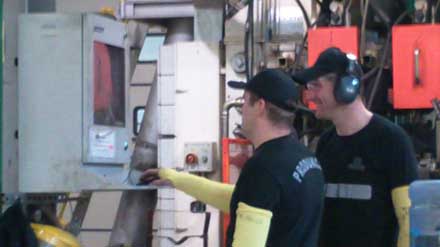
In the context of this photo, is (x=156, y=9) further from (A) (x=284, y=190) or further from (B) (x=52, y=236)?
(A) (x=284, y=190)

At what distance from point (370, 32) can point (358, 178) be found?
5.86 feet

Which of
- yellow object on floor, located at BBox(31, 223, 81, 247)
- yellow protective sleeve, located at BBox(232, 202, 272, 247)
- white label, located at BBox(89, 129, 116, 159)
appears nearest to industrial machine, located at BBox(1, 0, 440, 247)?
white label, located at BBox(89, 129, 116, 159)

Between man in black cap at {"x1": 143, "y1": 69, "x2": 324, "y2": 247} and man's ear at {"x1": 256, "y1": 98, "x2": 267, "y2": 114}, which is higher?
man's ear at {"x1": 256, "y1": 98, "x2": 267, "y2": 114}

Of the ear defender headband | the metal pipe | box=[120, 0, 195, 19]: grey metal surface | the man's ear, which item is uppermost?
box=[120, 0, 195, 19]: grey metal surface

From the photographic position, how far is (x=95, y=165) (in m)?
3.77

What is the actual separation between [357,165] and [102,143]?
1073 millimetres

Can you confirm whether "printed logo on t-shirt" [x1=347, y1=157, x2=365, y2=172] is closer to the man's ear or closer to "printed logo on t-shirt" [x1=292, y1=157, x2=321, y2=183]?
"printed logo on t-shirt" [x1=292, y1=157, x2=321, y2=183]

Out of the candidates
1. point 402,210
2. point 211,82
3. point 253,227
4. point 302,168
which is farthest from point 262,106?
point 211,82

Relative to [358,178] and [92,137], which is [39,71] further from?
[358,178]

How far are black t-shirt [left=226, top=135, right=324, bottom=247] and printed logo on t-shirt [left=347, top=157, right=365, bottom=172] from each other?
52 centimetres

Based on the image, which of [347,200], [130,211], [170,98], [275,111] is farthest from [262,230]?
[170,98]

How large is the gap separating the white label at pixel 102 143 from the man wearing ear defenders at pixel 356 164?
86cm

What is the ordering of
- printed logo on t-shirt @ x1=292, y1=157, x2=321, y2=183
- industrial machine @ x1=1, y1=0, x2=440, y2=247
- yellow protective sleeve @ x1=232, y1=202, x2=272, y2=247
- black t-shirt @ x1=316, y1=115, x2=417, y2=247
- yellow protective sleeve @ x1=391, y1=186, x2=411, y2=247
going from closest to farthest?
1. yellow protective sleeve @ x1=232, y1=202, x2=272, y2=247
2. printed logo on t-shirt @ x1=292, y1=157, x2=321, y2=183
3. yellow protective sleeve @ x1=391, y1=186, x2=411, y2=247
4. black t-shirt @ x1=316, y1=115, x2=417, y2=247
5. industrial machine @ x1=1, y1=0, x2=440, y2=247

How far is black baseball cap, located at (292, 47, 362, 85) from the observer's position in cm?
355
